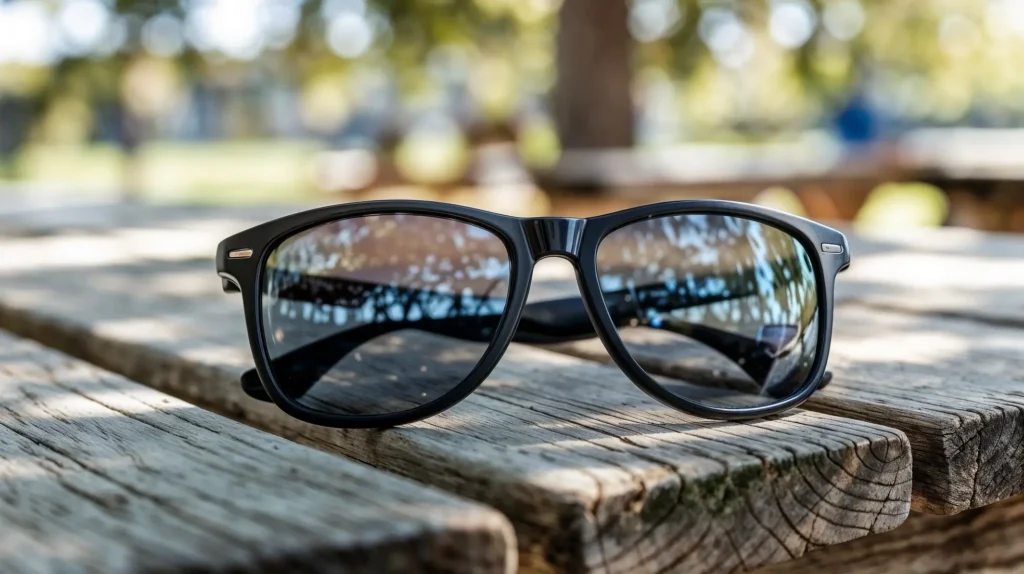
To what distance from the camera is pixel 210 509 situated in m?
0.50

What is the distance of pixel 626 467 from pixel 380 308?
330 mm

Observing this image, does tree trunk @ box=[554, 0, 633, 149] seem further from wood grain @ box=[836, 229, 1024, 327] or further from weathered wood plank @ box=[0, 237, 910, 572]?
weathered wood plank @ box=[0, 237, 910, 572]

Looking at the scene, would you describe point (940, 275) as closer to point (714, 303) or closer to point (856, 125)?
point (714, 303)

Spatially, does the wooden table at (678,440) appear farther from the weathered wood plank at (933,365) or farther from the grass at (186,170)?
the grass at (186,170)

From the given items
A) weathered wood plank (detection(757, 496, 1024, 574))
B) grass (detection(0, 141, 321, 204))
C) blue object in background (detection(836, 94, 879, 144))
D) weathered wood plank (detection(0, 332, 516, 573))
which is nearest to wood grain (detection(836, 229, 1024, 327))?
weathered wood plank (detection(757, 496, 1024, 574))

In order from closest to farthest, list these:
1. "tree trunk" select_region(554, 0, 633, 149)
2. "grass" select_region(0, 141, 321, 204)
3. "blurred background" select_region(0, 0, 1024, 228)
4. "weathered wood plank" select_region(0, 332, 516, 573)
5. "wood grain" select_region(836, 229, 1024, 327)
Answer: "weathered wood plank" select_region(0, 332, 516, 573) → "wood grain" select_region(836, 229, 1024, 327) → "blurred background" select_region(0, 0, 1024, 228) → "tree trunk" select_region(554, 0, 633, 149) → "grass" select_region(0, 141, 321, 204)

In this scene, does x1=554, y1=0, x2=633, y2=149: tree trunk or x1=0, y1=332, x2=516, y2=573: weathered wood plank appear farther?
x1=554, y1=0, x2=633, y2=149: tree trunk

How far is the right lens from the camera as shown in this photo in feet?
2.52

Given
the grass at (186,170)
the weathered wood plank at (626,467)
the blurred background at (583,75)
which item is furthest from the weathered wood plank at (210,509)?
the grass at (186,170)

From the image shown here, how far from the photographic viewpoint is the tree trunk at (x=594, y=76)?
635 cm

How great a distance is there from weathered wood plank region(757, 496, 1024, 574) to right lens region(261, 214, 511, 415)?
309mm

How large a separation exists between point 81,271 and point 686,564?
128 centimetres

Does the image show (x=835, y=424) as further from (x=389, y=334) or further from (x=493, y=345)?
(x=389, y=334)

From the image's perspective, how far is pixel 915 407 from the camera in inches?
28.8
